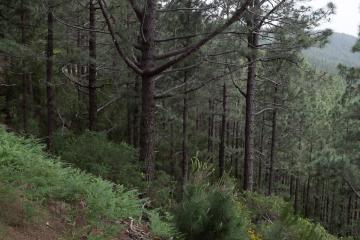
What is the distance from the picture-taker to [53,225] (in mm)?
4418

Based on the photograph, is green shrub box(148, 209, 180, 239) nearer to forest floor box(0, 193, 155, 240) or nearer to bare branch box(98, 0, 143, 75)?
forest floor box(0, 193, 155, 240)

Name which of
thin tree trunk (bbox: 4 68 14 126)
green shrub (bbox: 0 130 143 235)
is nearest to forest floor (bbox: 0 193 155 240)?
green shrub (bbox: 0 130 143 235)

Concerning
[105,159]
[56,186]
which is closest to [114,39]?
[105,159]

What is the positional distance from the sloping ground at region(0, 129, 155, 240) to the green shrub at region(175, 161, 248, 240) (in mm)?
596

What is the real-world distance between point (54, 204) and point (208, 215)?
68.5 inches

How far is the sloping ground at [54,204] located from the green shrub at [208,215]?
0.60 m

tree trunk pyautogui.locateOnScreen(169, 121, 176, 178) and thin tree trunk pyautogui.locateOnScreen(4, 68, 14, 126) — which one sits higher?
thin tree trunk pyautogui.locateOnScreen(4, 68, 14, 126)

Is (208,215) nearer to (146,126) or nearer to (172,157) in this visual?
(146,126)

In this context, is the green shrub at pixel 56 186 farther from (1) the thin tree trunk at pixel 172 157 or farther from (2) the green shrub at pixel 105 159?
(1) the thin tree trunk at pixel 172 157

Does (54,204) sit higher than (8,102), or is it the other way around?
(54,204)

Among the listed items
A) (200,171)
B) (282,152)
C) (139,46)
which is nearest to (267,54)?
(139,46)

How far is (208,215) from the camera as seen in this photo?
5.00m

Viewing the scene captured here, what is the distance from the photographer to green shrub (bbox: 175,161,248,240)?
195 inches

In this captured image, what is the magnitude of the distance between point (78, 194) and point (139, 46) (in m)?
4.30
